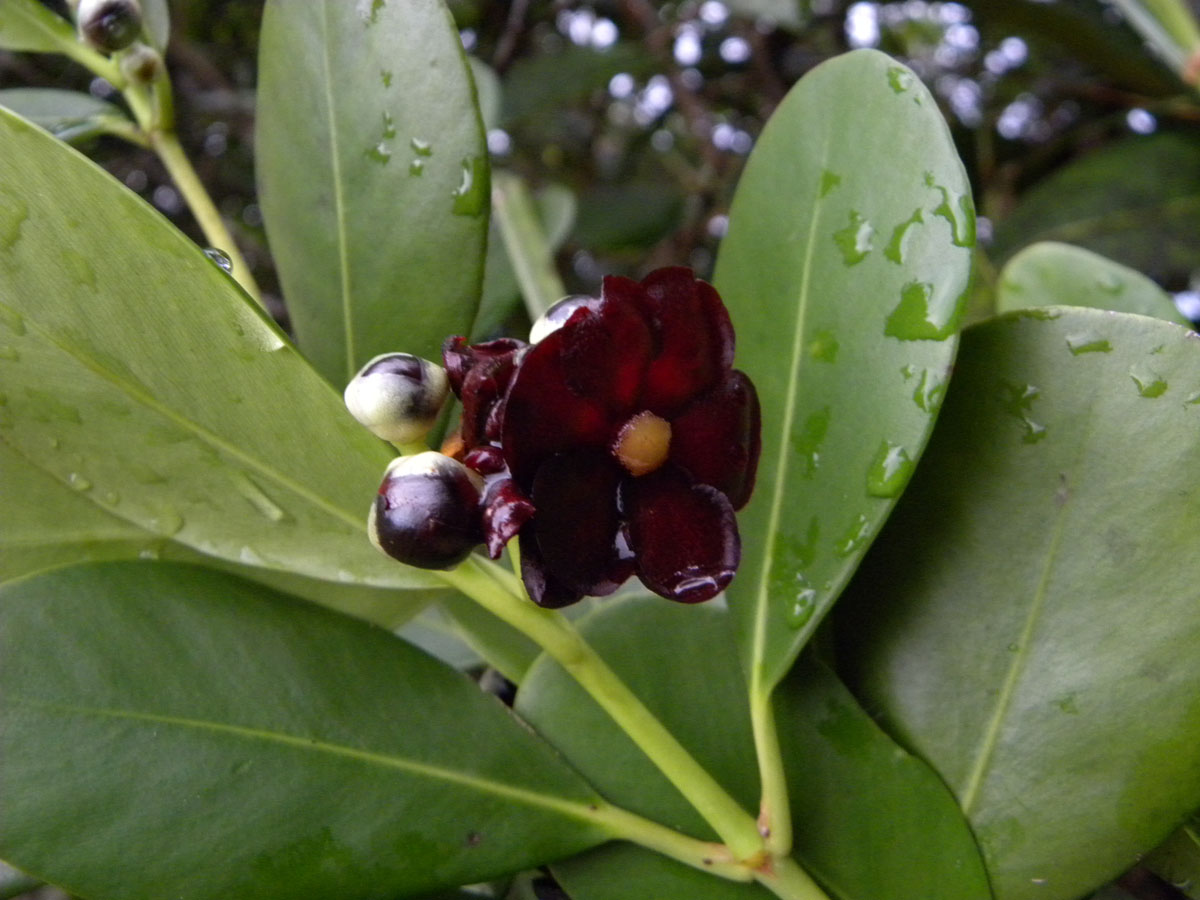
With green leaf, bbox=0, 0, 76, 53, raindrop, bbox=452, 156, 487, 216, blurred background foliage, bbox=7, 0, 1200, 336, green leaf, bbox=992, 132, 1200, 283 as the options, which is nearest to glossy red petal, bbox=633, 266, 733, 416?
raindrop, bbox=452, 156, 487, 216

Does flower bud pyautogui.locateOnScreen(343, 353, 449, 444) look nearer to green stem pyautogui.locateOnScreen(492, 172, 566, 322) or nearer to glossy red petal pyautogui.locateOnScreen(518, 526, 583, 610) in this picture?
glossy red petal pyautogui.locateOnScreen(518, 526, 583, 610)

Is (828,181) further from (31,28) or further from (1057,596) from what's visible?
(31,28)

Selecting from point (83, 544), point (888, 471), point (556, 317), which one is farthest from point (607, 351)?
point (83, 544)

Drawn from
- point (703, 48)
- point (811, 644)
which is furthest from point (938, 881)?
point (703, 48)

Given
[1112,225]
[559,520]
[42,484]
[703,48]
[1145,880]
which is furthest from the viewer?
[703,48]

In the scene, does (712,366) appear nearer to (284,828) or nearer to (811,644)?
(811,644)

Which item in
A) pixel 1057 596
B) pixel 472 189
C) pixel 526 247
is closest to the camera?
pixel 1057 596

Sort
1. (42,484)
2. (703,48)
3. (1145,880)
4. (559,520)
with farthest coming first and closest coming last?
(703,48) → (1145,880) → (42,484) → (559,520)
